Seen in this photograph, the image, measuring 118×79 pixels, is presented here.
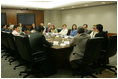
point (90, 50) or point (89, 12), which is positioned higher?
point (89, 12)

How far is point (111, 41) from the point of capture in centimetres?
255

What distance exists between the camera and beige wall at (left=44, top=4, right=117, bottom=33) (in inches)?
270

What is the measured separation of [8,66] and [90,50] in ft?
7.57

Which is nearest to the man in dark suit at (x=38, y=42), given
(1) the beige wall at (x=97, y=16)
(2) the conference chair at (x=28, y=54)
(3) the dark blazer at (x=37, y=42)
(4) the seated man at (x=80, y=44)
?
(3) the dark blazer at (x=37, y=42)

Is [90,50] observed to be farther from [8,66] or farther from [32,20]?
[32,20]

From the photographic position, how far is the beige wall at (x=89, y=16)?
6.86m

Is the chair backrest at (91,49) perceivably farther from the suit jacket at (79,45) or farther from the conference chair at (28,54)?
the conference chair at (28,54)

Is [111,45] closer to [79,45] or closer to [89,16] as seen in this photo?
[79,45]

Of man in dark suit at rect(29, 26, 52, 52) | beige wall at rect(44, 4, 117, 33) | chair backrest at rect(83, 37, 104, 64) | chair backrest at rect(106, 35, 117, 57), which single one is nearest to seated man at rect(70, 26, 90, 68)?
chair backrest at rect(83, 37, 104, 64)

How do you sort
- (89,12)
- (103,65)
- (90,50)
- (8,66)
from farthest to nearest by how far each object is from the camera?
(89,12), (8,66), (103,65), (90,50)

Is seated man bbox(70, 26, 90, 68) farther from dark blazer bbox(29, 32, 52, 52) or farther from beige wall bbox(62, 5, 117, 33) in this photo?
beige wall bbox(62, 5, 117, 33)

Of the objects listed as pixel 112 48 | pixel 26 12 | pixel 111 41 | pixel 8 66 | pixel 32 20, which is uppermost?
pixel 26 12

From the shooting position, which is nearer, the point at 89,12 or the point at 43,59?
the point at 43,59

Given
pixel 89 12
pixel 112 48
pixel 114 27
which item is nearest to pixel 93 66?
pixel 112 48
